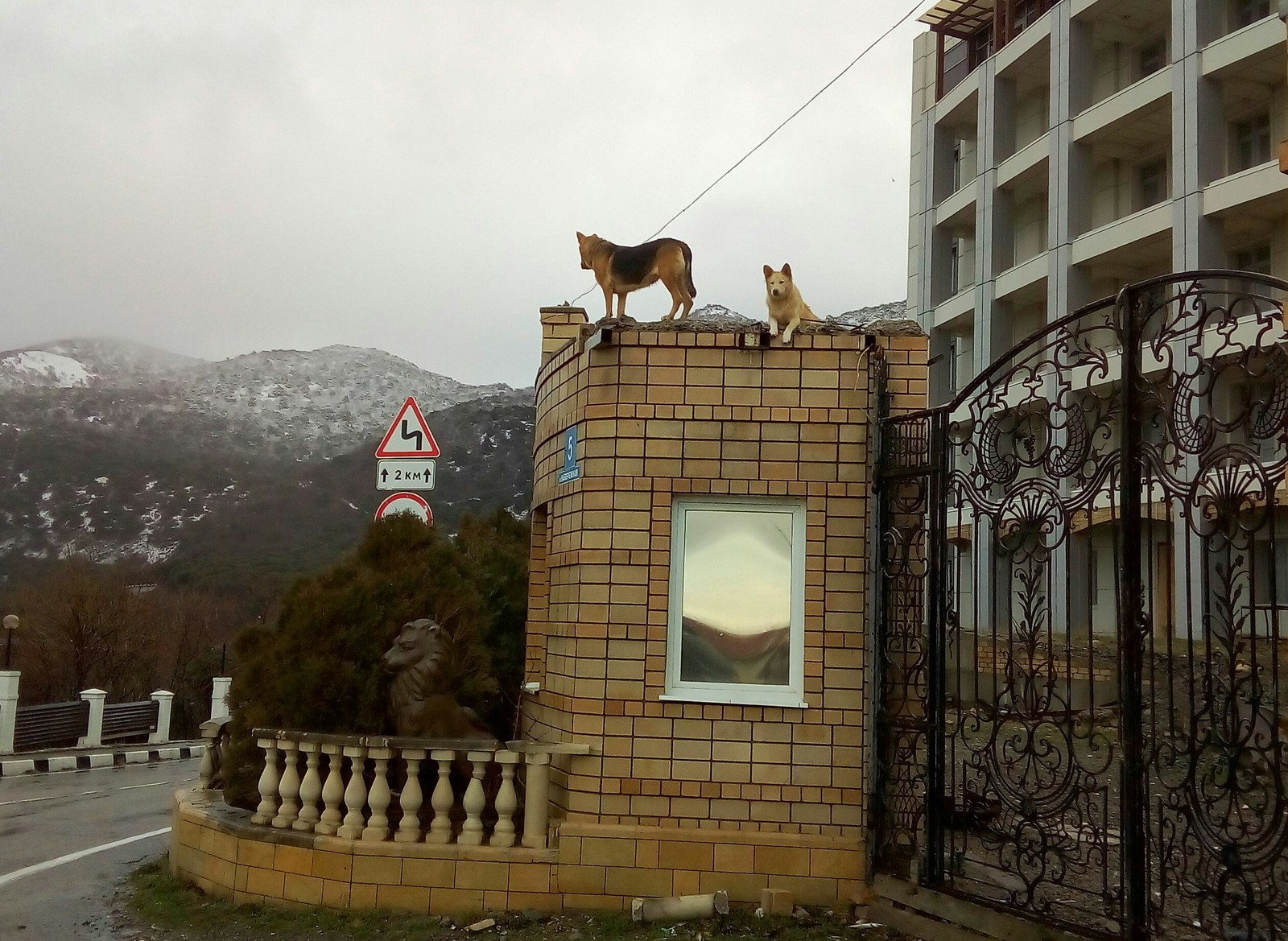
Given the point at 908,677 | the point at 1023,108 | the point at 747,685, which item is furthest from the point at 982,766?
the point at 1023,108

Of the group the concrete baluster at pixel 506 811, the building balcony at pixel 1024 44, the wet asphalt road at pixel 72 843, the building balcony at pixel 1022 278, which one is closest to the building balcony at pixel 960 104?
the building balcony at pixel 1024 44

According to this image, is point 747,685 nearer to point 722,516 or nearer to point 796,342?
point 722,516

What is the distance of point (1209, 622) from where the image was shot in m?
4.70

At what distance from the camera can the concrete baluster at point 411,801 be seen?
258 inches

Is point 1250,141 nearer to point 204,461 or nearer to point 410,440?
point 410,440

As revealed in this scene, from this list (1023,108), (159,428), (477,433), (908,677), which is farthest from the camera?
(159,428)

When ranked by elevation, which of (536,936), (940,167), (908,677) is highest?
(940,167)

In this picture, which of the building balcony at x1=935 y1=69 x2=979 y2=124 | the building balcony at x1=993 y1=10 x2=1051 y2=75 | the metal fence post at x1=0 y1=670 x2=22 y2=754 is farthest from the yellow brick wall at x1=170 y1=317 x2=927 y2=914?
the building balcony at x1=935 y1=69 x2=979 y2=124

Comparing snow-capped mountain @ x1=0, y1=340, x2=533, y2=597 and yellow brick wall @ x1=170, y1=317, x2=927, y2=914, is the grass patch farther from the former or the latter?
snow-capped mountain @ x1=0, y1=340, x2=533, y2=597

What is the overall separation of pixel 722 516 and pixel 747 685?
1.03m

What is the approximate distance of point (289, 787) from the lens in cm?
694

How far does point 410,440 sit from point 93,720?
16204 millimetres

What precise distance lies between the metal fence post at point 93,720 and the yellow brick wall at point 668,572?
709 inches

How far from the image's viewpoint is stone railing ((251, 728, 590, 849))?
21.2 ft
